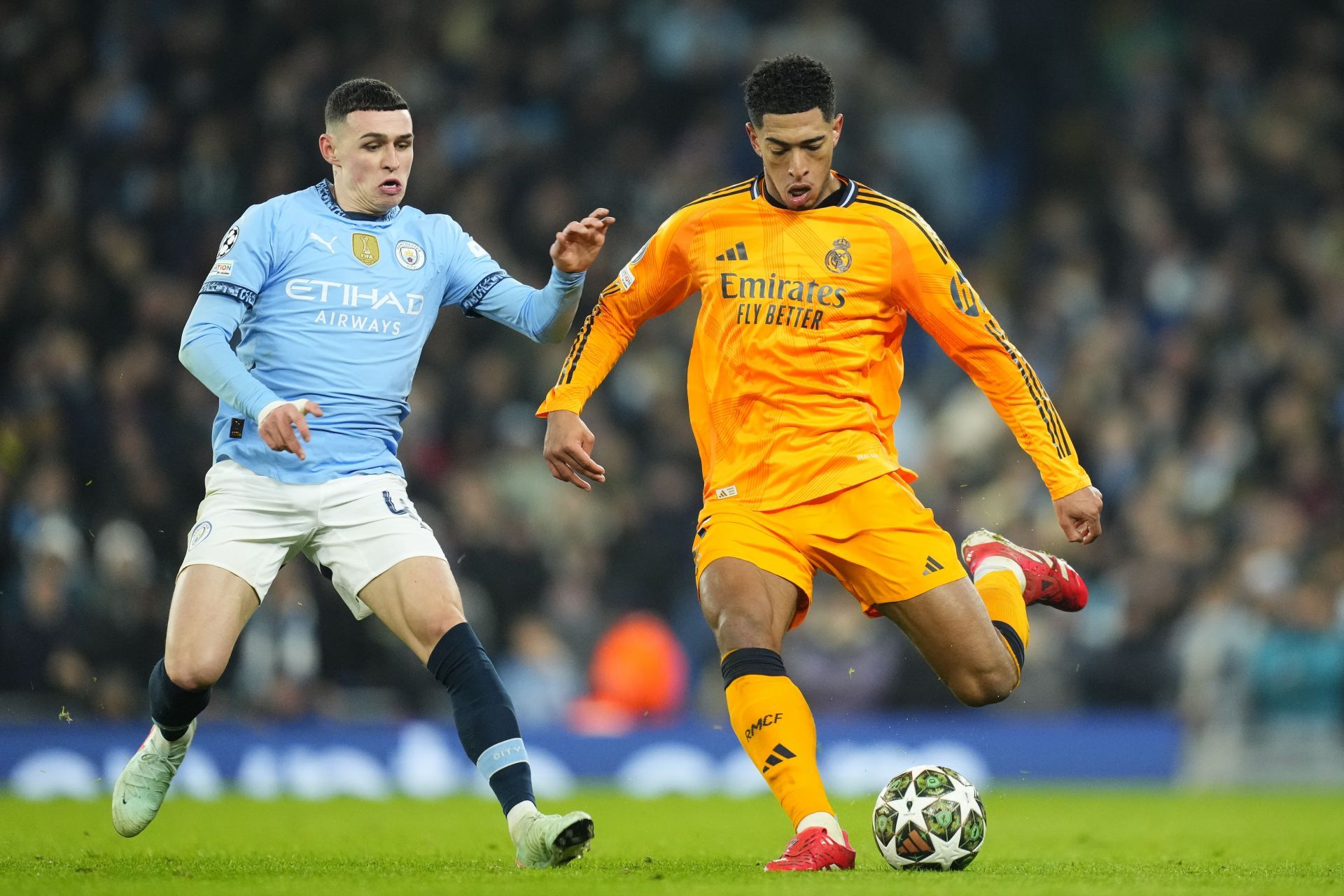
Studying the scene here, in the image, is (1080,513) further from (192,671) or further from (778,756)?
(192,671)

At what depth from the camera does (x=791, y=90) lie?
223 inches

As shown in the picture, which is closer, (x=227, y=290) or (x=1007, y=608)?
(x=227, y=290)

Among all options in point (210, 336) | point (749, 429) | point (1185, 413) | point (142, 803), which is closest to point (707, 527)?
point (749, 429)

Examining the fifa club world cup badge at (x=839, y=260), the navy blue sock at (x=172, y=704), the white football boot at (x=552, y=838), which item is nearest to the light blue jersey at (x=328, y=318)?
the navy blue sock at (x=172, y=704)

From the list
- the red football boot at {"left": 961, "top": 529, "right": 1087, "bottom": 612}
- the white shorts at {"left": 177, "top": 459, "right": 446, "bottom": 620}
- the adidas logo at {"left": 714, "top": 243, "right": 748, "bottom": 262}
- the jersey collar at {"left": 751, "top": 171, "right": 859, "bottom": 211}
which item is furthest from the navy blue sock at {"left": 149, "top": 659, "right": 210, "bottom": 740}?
the red football boot at {"left": 961, "top": 529, "right": 1087, "bottom": 612}

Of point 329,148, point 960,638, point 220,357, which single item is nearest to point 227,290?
point 220,357

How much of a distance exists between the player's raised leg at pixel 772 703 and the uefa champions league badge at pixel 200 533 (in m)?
1.62

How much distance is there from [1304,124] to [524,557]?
8598 millimetres

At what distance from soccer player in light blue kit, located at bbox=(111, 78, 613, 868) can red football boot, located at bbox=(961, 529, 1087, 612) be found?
1.83 metres

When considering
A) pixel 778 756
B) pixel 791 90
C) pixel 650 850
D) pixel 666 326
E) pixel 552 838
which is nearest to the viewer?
pixel 552 838

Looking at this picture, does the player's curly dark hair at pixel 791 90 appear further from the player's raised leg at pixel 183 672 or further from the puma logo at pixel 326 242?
the player's raised leg at pixel 183 672

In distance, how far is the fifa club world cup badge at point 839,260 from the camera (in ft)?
19.1

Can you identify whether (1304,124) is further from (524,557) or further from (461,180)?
(524,557)

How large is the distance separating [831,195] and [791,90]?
45 centimetres
